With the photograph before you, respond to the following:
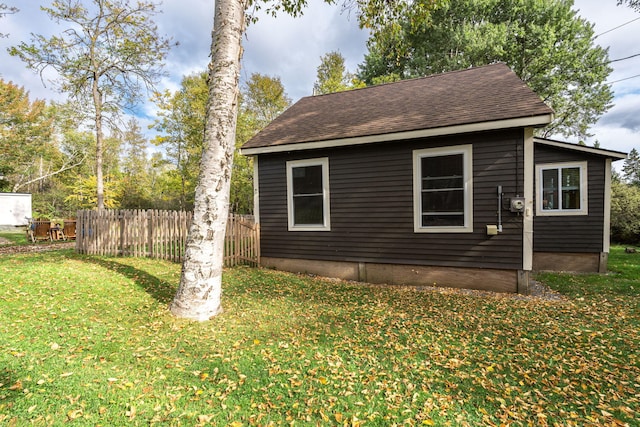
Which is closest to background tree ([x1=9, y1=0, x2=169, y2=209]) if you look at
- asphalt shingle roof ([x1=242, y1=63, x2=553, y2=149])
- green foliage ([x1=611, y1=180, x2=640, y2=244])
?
asphalt shingle roof ([x1=242, y1=63, x2=553, y2=149])

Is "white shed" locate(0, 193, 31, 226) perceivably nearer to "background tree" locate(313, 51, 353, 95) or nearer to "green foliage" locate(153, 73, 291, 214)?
"green foliage" locate(153, 73, 291, 214)

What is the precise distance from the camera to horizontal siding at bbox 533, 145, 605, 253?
8.29 m

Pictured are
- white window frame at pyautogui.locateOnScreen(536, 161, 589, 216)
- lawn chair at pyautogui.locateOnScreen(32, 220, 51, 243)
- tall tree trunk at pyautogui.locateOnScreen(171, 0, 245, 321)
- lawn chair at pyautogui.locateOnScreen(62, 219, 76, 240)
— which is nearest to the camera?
tall tree trunk at pyautogui.locateOnScreen(171, 0, 245, 321)

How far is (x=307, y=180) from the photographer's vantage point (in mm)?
8078

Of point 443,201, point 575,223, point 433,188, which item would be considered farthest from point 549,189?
point 433,188

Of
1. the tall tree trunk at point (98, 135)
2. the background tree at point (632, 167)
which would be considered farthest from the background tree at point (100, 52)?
the background tree at point (632, 167)

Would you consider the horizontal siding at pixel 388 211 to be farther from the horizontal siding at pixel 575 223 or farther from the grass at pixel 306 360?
the horizontal siding at pixel 575 223

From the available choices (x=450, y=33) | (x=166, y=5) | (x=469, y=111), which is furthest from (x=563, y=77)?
(x=166, y=5)

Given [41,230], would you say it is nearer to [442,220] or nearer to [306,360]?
[306,360]

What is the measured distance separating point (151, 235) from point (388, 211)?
6654mm

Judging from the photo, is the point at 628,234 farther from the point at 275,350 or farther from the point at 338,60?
the point at 338,60

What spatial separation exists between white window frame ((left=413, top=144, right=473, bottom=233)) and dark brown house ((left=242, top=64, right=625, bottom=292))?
0.02 meters

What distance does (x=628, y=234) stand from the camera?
14828 millimetres

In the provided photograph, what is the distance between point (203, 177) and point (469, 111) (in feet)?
18.8
